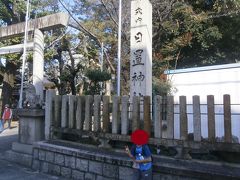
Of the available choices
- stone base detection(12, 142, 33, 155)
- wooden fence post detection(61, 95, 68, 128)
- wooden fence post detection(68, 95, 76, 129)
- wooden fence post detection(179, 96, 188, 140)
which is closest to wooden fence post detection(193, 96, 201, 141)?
wooden fence post detection(179, 96, 188, 140)

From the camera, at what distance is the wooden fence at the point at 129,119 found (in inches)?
210

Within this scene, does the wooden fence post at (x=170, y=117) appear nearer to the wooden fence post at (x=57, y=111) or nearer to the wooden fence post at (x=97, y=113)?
the wooden fence post at (x=97, y=113)

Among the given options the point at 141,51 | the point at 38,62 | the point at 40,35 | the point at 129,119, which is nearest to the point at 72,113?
the point at 129,119

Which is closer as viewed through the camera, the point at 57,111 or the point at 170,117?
the point at 170,117

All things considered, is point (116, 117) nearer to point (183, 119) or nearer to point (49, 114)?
point (183, 119)

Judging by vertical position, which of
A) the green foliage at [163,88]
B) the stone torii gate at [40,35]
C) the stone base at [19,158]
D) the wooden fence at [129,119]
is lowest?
the stone base at [19,158]

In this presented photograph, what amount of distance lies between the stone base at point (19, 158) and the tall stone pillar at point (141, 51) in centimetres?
347

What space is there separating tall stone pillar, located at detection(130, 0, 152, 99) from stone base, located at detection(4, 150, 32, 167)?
3474 mm

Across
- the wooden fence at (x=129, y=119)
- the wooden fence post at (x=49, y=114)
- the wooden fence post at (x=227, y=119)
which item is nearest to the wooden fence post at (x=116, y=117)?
the wooden fence at (x=129, y=119)

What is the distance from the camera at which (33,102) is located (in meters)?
8.61

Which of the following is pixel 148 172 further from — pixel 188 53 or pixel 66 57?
pixel 66 57

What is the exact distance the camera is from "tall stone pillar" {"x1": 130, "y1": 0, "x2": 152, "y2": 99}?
887cm

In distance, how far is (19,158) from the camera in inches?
339

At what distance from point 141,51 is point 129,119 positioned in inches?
115
